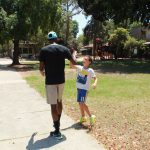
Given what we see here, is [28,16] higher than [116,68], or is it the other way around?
[28,16]

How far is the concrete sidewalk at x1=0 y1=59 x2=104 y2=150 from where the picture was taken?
6684 millimetres

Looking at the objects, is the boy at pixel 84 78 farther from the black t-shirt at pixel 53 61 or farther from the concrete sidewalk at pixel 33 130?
the black t-shirt at pixel 53 61

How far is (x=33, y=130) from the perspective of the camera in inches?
308

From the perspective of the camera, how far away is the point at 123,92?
13.5 meters

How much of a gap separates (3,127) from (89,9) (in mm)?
27132

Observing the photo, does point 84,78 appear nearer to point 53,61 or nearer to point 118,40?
point 53,61

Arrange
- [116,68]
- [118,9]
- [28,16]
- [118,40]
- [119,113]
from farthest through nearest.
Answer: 1. [118,40]
2. [118,9]
3. [28,16]
4. [116,68]
5. [119,113]

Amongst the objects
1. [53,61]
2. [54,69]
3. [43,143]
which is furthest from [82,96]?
[43,143]

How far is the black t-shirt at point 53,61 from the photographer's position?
23.4 ft

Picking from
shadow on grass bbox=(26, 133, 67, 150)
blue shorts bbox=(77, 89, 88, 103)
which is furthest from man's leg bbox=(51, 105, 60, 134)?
blue shorts bbox=(77, 89, 88, 103)

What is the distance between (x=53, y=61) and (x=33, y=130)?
63.9 inches

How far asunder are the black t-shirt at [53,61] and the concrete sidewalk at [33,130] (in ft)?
3.64

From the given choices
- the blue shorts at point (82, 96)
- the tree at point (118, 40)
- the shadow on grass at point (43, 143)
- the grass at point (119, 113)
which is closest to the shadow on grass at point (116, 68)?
the grass at point (119, 113)

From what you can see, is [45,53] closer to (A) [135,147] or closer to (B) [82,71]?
(B) [82,71]
